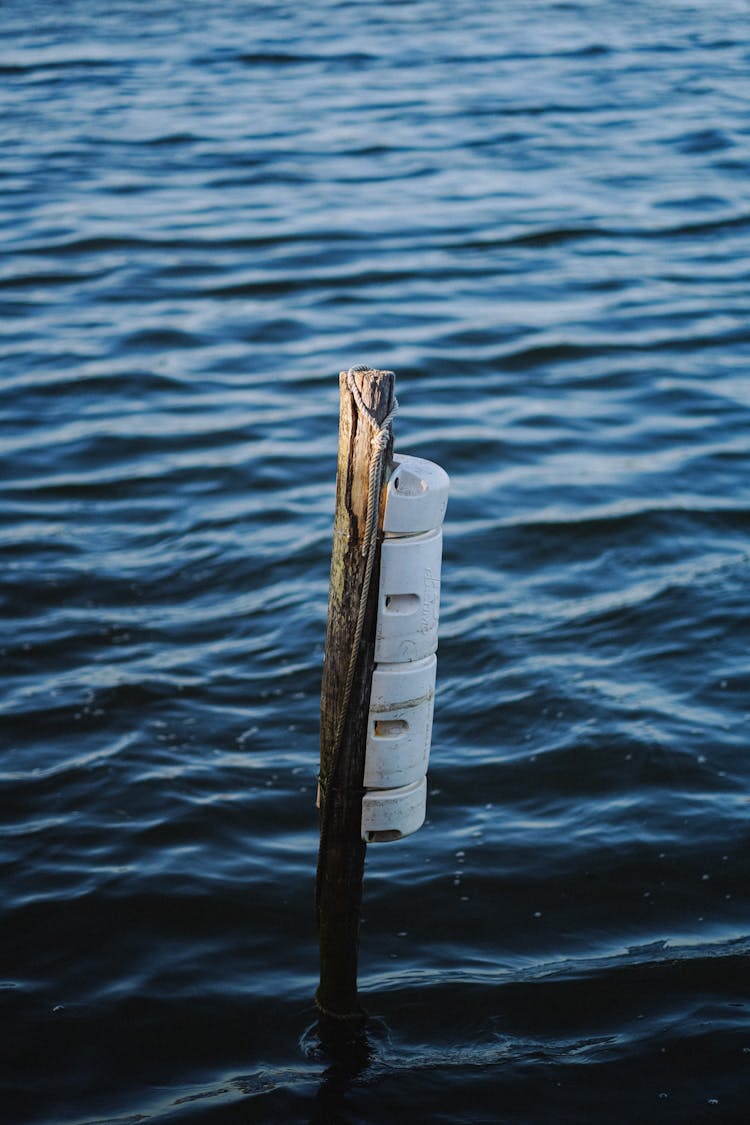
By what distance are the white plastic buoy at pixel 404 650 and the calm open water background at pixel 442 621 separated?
125cm

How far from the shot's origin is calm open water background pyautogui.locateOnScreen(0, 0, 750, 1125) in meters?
5.46

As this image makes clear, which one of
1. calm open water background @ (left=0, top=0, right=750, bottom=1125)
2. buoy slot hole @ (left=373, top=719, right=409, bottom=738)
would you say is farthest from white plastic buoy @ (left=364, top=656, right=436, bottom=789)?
calm open water background @ (left=0, top=0, right=750, bottom=1125)

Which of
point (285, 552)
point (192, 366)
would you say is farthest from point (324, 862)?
point (192, 366)

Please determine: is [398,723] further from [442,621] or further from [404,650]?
[442,621]

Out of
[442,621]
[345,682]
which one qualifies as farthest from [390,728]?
[442,621]

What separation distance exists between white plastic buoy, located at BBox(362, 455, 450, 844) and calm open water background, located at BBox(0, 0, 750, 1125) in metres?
1.25

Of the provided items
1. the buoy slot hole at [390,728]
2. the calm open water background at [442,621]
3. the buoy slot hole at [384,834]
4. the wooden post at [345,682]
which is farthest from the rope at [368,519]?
the calm open water background at [442,621]

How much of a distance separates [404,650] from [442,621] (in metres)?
4.19

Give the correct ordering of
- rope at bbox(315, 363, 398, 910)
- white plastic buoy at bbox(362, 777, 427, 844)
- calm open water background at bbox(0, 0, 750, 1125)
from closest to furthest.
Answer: rope at bbox(315, 363, 398, 910) → white plastic buoy at bbox(362, 777, 427, 844) → calm open water background at bbox(0, 0, 750, 1125)

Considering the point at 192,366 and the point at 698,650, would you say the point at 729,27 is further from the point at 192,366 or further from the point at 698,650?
the point at 698,650

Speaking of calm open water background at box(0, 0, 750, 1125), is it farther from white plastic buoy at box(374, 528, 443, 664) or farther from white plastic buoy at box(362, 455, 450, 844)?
white plastic buoy at box(374, 528, 443, 664)

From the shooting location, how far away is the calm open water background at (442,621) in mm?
5457

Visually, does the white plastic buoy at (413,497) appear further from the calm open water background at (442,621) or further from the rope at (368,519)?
the calm open water background at (442,621)

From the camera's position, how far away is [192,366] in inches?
516
